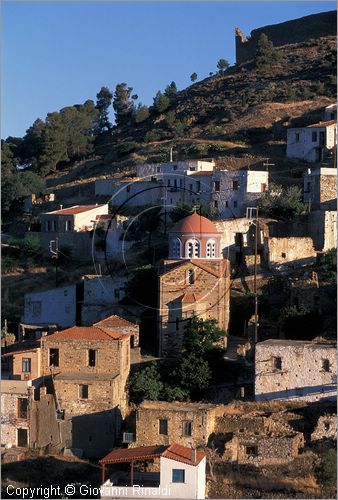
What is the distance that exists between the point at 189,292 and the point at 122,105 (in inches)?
1758

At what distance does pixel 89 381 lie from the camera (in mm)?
34438

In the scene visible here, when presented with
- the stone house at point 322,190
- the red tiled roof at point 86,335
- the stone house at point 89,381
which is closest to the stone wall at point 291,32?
the stone house at point 322,190

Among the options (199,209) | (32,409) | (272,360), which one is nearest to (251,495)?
(272,360)

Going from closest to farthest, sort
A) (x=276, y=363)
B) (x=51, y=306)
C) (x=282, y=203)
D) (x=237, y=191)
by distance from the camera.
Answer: (x=276, y=363), (x=51, y=306), (x=282, y=203), (x=237, y=191)

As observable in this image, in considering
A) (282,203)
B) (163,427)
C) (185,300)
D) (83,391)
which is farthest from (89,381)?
(282,203)

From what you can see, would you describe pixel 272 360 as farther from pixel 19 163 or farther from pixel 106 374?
pixel 19 163

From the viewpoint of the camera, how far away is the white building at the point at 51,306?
42.5 meters

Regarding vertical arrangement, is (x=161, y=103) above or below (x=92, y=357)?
above

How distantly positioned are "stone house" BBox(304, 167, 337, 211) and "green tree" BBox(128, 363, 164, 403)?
43.1 feet

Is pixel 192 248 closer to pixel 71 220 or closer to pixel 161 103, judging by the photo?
pixel 71 220

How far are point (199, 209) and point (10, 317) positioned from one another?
9.07 m

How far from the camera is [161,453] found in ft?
99.4

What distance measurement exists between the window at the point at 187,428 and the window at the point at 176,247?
8.52 m

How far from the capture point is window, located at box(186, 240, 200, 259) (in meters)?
39.6
